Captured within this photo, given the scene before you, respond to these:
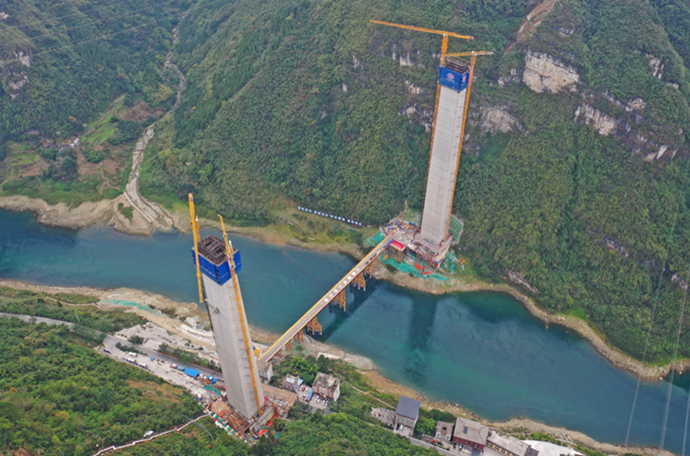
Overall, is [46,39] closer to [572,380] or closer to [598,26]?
[598,26]

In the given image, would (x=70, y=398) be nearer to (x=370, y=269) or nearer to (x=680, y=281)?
(x=370, y=269)

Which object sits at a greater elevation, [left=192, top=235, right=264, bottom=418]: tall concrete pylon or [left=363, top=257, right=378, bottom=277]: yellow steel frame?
[left=192, top=235, right=264, bottom=418]: tall concrete pylon

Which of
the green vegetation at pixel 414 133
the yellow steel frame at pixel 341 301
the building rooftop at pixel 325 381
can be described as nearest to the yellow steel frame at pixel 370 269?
the yellow steel frame at pixel 341 301

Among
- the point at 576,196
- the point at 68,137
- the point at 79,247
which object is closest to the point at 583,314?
the point at 576,196

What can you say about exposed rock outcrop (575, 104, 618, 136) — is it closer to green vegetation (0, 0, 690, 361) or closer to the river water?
green vegetation (0, 0, 690, 361)

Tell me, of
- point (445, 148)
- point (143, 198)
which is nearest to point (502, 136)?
point (445, 148)

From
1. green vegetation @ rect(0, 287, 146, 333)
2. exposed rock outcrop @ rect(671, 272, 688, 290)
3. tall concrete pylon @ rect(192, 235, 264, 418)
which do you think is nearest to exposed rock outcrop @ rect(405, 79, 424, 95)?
exposed rock outcrop @ rect(671, 272, 688, 290)
